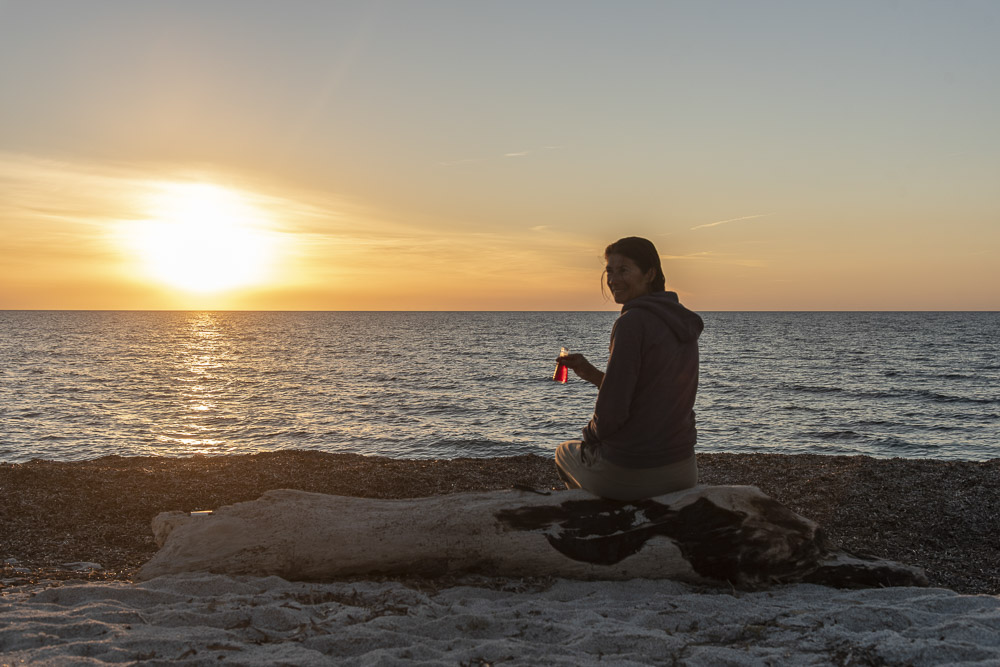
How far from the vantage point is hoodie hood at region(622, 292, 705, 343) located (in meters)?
5.22

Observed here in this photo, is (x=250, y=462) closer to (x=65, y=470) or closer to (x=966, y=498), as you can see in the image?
(x=65, y=470)

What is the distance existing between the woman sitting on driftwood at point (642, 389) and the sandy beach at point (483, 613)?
905 mm

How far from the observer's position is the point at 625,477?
572 cm

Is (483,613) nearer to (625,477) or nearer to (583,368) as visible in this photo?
(625,477)

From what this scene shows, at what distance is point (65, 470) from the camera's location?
405 inches

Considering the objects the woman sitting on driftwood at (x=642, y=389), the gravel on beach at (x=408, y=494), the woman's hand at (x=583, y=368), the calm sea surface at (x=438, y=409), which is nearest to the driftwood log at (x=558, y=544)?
the woman sitting on driftwood at (x=642, y=389)

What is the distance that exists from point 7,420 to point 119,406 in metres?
4.30

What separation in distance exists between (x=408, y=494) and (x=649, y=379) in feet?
18.3

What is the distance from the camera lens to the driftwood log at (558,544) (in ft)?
18.3

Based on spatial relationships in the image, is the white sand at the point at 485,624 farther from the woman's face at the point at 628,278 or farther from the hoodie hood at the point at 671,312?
the woman's face at the point at 628,278

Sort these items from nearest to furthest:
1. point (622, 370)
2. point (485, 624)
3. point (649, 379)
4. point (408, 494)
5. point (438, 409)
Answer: point (485, 624) → point (622, 370) → point (649, 379) → point (408, 494) → point (438, 409)

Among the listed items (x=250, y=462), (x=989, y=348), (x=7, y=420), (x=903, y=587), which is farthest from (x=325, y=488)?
(x=989, y=348)

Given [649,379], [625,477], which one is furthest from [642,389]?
[625,477]

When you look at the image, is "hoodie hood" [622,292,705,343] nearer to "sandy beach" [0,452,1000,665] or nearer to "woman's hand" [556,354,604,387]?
"woman's hand" [556,354,604,387]
